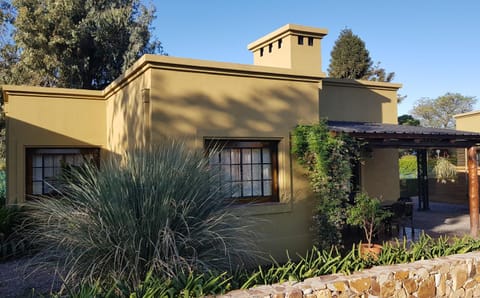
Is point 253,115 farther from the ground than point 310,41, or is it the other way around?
point 310,41

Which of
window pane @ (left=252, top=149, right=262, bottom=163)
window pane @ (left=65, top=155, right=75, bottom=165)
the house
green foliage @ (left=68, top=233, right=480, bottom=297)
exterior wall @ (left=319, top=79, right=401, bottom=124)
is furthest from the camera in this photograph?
exterior wall @ (left=319, top=79, right=401, bottom=124)

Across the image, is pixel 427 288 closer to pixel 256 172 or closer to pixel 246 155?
pixel 256 172

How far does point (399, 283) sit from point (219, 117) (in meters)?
4.28

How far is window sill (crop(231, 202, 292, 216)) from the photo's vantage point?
736 cm

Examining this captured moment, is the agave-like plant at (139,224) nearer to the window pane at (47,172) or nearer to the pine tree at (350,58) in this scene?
the window pane at (47,172)

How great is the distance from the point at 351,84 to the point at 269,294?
8.62 meters

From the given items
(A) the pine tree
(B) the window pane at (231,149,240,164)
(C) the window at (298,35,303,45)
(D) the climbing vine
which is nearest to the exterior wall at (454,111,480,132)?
(A) the pine tree

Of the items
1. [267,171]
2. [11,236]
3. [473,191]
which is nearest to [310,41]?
[267,171]

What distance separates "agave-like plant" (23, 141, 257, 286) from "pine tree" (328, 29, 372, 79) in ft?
72.0

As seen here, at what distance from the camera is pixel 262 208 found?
25.4ft

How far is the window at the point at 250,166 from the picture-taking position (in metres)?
7.74

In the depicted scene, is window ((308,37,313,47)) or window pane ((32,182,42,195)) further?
window ((308,37,313,47))

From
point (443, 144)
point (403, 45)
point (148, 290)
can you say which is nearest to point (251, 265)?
point (148, 290)

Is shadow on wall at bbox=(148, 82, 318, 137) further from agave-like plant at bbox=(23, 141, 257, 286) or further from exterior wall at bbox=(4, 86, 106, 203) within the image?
exterior wall at bbox=(4, 86, 106, 203)
